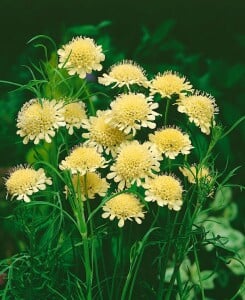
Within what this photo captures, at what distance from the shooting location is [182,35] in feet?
7.77

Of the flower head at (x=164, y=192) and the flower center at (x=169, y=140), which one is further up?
the flower center at (x=169, y=140)

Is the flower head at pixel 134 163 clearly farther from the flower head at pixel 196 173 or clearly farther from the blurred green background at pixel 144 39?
the blurred green background at pixel 144 39

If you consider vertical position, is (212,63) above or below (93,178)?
above

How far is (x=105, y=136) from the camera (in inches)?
61.1

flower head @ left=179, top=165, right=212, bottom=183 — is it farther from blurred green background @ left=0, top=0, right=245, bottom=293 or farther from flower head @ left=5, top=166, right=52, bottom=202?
blurred green background @ left=0, top=0, right=245, bottom=293

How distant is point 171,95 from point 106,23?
766 mm

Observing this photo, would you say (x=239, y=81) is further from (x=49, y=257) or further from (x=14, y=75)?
(x=49, y=257)

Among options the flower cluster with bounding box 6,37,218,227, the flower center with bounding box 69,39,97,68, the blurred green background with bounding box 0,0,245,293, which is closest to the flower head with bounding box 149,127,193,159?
the flower cluster with bounding box 6,37,218,227

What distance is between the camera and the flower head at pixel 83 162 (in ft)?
4.93

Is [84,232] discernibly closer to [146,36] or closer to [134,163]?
[134,163]

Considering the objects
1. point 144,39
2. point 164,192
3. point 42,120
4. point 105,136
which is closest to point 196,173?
point 164,192

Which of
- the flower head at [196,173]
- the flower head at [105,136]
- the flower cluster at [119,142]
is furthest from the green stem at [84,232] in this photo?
the flower head at [196,173]

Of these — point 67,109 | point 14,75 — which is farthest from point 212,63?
point 67,109

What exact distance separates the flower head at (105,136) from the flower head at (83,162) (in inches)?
1.5
